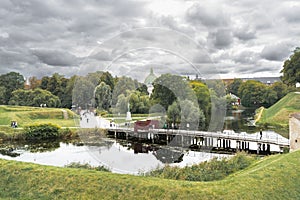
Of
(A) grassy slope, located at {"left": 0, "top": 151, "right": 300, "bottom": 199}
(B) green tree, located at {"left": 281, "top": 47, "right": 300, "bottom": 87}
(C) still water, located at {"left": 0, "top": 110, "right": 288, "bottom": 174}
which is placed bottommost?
(C) still water, located at {"left": 0, "top": 110, "right": 288, "bottom": 174}

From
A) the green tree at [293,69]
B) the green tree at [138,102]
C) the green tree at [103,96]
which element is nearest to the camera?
the green tree at [138,102]

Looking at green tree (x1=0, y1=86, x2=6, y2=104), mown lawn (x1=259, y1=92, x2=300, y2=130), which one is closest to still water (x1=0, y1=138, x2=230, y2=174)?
mown lawn (x1=259, y1=92, x2=300, y2=130)

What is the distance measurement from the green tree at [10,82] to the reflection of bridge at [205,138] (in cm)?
3812

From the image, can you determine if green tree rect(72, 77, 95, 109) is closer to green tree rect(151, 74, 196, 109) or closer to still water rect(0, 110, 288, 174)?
still water rect(0, 110, 288, 174)

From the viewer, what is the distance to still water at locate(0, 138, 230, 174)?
14047mm

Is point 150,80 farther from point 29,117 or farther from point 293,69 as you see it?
point 293,69

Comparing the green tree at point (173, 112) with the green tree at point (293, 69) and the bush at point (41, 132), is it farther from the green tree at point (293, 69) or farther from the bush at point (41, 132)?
the green tree at point (293, 69)

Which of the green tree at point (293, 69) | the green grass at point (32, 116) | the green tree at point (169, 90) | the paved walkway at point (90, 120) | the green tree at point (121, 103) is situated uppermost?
the green tree at point (293, 69)

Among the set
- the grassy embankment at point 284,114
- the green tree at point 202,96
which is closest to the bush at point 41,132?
the green tree at point 202,96

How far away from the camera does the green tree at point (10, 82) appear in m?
55.6

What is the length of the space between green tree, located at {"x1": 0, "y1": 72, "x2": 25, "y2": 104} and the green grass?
15914 millimetres

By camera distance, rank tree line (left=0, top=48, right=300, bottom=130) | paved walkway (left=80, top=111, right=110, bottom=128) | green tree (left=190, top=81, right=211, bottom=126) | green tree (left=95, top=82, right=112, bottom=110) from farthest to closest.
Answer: green tree (left=190, top=81, right=211, bottom=126) → paved walkway (left=80, top=111, right=110, bottom=128) → green tree (left=95, top=82, right=112, bottom=110) → tree line (left=0, top=48, right=300, bottom=130)

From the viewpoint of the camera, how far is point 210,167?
1341 cm

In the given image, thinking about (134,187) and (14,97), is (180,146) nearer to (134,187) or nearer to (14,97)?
(134,187)
